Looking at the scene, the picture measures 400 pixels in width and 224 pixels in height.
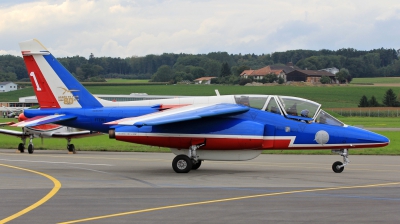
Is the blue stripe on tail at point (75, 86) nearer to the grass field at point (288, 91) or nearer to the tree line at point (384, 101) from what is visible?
the grass field at point (288, 91)

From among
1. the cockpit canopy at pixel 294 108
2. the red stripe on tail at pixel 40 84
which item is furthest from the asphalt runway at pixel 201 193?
the red stripe on tail at pixel 40 84

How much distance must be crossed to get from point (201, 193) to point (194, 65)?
135m

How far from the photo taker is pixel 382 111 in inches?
2980

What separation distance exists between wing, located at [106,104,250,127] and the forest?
4039 inches

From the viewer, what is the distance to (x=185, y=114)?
18.0 meters

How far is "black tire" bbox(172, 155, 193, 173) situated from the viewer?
18.5 metres

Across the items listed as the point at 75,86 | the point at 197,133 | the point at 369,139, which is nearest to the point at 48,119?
the point at 75,86

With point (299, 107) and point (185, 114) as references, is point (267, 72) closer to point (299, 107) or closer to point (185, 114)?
point (299, 107)

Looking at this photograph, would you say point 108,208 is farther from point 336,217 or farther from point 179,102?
point 179,102

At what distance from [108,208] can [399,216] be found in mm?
5177

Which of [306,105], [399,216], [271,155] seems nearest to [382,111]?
[271,155]

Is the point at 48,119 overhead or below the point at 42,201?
overhead

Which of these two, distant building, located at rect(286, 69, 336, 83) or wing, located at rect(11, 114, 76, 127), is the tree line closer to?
distant building, located at rect(286, 69, 336, 83)

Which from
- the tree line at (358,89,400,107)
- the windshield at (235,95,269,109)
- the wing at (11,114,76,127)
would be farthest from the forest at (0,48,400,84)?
the windshield at (235,95,269,109)
